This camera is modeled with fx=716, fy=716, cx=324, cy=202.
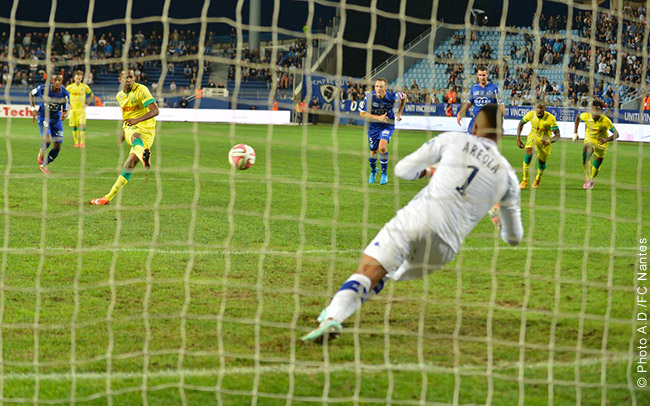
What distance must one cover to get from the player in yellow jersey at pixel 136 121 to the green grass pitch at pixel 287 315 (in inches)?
39.9

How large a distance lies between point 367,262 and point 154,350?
1.46m

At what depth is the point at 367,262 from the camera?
4625mm

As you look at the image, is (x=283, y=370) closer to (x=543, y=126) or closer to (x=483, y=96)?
(x=483, y=96)

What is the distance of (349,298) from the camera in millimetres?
4508

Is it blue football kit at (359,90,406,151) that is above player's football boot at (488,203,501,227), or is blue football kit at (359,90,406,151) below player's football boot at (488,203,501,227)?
above

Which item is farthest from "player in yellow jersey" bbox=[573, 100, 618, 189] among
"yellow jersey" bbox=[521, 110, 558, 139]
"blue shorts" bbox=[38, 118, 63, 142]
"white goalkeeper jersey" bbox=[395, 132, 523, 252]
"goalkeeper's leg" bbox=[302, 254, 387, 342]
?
"blue shorts" bbox=[38, 118, 63, 142]

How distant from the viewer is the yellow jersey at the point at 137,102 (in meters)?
11.3

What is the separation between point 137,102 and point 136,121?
1.08 metres

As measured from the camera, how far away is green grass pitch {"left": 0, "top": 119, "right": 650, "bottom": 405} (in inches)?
159

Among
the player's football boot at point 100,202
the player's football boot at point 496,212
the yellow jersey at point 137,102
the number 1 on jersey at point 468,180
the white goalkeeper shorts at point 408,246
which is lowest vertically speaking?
the player's football boot at point 100,202

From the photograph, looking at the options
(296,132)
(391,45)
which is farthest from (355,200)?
(391,45)

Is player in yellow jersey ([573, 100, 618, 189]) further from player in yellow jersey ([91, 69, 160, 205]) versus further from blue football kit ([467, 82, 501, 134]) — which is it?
player in yellow jersey ([91, 69, 160, 205])

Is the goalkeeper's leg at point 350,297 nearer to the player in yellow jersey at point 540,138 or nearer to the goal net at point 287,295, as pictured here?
the goal net at point 287,295

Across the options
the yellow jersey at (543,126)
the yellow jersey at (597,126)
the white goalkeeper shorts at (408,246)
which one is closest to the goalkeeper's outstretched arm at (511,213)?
the white goalkeeper shorts at (408,246)
